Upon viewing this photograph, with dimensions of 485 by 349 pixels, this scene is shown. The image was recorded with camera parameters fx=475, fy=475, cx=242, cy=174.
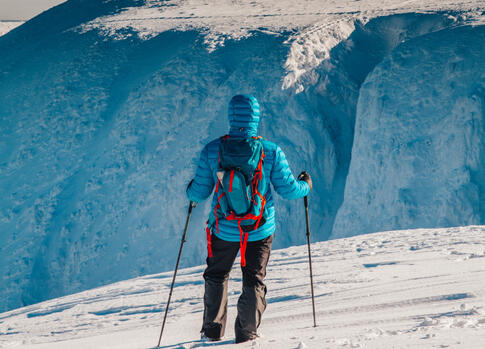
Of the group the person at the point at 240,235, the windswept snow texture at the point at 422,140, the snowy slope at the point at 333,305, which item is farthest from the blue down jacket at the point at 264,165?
the windswept snow texture at the point at 422,140

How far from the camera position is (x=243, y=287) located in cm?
372

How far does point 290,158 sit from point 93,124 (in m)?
6.43

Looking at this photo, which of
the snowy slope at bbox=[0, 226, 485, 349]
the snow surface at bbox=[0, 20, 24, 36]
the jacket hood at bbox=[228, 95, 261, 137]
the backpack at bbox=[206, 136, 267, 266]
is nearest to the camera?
the backpack at bbox=[206, 136, 267, 266]

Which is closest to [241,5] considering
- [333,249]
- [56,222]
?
[56,222]

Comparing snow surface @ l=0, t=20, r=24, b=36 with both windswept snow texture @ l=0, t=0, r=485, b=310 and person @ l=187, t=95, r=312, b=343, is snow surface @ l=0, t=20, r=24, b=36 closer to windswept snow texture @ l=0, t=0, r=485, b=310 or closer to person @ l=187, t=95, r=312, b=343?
windswept snow texture @ l=0, t=0, r=485, b=310

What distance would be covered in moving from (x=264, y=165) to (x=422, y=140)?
8798 mm

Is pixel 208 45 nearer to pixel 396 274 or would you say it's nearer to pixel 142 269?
pixel 142 269

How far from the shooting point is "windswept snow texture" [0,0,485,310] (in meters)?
12.7

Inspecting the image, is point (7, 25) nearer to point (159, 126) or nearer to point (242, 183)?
point (159, 126)

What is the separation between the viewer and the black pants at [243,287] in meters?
3.67

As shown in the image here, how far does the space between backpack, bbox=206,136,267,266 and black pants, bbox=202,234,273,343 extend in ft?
0.43

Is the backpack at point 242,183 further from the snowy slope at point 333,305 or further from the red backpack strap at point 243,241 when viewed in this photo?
the snowy slope at point 333,305

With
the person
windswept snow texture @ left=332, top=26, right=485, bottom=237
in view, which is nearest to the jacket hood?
the person

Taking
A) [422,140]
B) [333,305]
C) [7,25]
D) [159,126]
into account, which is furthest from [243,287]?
[7,25]
